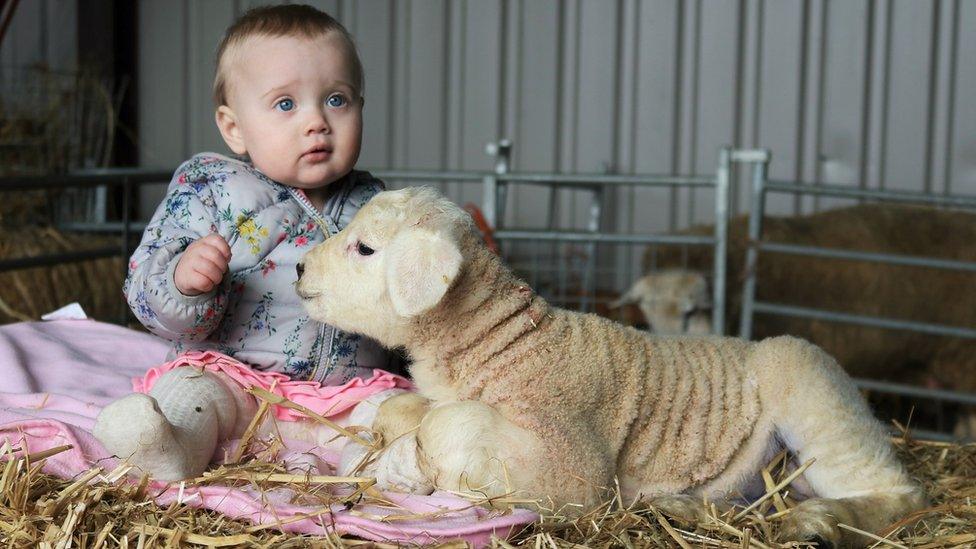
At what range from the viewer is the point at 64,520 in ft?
7.18

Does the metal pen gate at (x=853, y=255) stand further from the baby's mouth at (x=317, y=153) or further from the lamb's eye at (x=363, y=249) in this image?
the lamb's eye at (x=363, y=249)

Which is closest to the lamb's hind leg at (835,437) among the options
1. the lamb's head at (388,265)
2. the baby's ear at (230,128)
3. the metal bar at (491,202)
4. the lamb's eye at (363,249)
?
the lamb's head at (388,265)

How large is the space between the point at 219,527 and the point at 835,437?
1.33 meters

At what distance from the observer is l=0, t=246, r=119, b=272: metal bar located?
3809mm

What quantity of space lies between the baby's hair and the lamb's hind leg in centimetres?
132

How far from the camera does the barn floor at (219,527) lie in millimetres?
2115

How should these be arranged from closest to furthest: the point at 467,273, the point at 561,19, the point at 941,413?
the point at 467,273
the point at 941,413
the point at 561,19

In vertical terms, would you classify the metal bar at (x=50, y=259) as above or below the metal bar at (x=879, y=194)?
below

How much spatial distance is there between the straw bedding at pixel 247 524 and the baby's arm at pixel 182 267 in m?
0.47

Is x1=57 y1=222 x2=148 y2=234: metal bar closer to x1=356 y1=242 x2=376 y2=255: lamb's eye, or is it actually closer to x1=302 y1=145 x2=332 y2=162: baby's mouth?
x1=302 y1=145 x2=332 y2=162: baby's mouth

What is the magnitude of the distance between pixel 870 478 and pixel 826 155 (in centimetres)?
533

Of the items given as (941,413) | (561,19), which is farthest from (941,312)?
(561,19)

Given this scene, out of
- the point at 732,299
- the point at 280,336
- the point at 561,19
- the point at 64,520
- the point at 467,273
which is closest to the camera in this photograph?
the point at 64,520

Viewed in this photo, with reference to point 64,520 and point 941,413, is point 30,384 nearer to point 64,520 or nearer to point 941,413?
point 64,520
